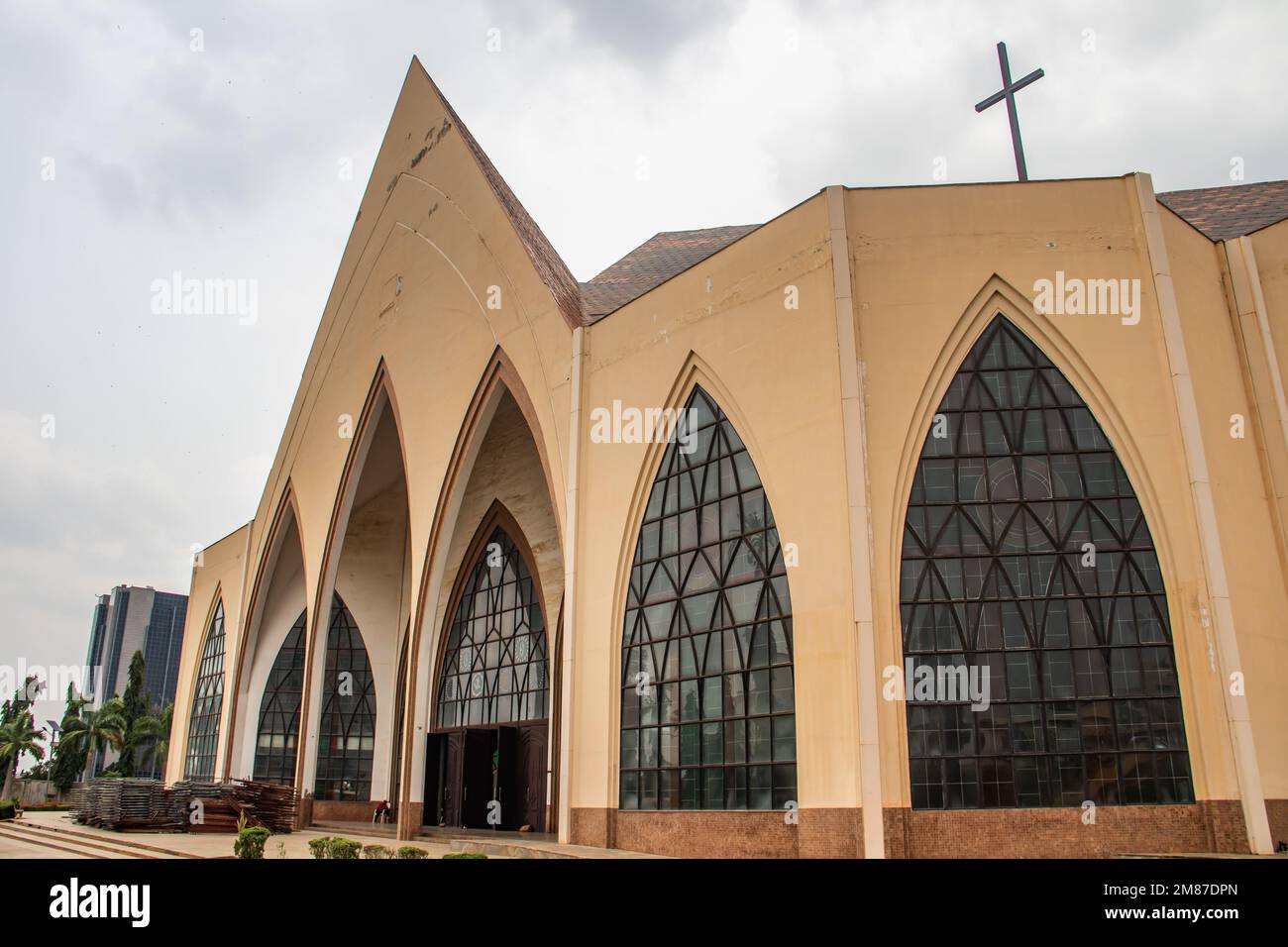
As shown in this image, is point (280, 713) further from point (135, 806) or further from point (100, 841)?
point (100, 841)

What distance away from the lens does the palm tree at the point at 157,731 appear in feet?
174

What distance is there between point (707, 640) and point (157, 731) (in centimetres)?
5318

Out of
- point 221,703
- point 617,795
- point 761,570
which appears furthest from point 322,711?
point 761,570

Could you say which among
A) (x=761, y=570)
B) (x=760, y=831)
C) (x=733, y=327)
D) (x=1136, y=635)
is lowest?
(x=760, y=831)

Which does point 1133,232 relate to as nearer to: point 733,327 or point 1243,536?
point 1243,536

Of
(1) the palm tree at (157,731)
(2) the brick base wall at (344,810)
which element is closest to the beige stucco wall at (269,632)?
(2) the brick base wall at (344,810)

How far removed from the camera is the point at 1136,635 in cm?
1262

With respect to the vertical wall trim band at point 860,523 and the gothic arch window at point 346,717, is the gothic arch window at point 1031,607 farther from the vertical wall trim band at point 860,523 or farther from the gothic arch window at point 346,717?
the gothic arch window at point 346,717

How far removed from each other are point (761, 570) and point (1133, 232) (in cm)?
691

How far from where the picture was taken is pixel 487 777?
24.5 m

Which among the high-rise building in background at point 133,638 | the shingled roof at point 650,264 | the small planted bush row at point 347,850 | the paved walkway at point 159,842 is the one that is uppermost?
the high-rise building in background at point 133,638

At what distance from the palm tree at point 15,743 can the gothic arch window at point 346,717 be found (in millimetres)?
28747

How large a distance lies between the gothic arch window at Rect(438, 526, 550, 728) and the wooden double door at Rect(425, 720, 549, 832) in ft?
1.31

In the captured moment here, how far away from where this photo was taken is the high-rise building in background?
16188cm
